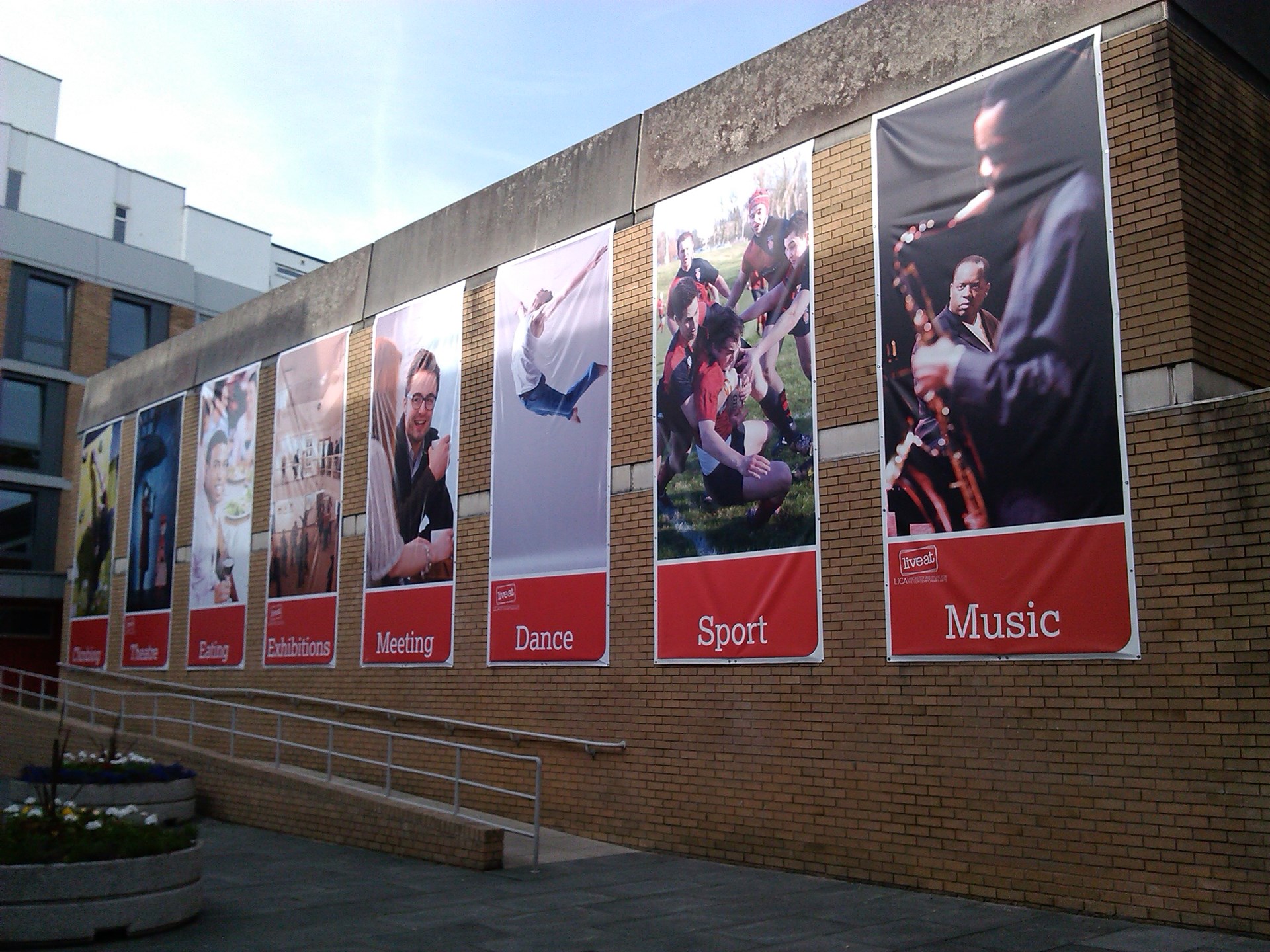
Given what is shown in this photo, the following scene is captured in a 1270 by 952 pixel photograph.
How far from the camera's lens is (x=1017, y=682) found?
8.52 metres

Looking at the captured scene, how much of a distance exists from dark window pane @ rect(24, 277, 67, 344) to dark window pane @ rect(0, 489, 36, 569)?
3827 mm

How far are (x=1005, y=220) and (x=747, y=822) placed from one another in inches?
218

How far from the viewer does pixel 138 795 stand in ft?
41.1

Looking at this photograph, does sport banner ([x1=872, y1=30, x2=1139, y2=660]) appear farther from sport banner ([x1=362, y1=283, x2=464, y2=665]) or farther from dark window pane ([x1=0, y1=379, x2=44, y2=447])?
dark window pane ([x1=0, y1=379, x2=44, y2=447])

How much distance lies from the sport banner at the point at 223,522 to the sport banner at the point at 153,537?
0.98 metres

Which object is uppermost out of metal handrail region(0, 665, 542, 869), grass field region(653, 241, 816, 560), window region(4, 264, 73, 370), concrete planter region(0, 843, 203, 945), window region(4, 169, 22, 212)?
window region(4, 169, 22, 212)

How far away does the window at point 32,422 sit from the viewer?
1056 inches

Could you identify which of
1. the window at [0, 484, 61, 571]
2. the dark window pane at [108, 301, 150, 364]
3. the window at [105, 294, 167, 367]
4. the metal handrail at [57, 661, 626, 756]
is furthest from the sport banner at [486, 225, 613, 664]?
the dark window pane at [108, 301, 150, 364]

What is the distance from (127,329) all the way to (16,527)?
19.0 feet

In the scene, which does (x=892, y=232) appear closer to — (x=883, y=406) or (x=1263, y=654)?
(x=883, y=406)

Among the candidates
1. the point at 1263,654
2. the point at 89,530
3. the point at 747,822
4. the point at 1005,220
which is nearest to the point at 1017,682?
the point at 1263,654

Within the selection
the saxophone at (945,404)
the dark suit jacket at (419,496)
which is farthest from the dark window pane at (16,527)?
the saxophone at (945,404)

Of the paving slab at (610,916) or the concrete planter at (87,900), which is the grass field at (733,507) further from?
the concrete planter at (87,900)

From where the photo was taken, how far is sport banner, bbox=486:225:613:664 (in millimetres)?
12273
